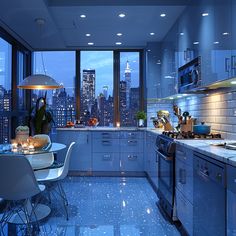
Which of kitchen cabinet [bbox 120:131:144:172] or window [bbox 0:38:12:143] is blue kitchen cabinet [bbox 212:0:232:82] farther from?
window [bbox 0:38:12:143]

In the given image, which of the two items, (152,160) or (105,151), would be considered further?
(105,151)

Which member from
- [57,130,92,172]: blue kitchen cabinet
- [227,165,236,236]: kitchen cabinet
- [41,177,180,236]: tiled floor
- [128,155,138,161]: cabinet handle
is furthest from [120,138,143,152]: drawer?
[227,165,236,236]: kitchen cabinet

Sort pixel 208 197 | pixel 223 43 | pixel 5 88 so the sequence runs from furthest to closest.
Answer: pixel 5 88, pixel 223 43, pixel 208 197

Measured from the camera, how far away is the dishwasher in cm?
169

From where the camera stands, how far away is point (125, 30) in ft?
15.1

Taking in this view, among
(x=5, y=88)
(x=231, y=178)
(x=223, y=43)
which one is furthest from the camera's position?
(x=5, y=88)

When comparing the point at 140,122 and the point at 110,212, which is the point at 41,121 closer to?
the point at 140,122

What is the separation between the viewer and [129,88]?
5.98 metres

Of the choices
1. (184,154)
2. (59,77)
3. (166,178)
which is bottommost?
(166,178)

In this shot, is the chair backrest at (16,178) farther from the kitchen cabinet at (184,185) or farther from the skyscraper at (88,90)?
the skyscraper at (88,90)

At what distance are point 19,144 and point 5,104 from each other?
1567 mm

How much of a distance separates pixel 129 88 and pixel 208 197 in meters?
4.24

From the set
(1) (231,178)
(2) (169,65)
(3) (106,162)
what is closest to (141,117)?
(3) (106,162)

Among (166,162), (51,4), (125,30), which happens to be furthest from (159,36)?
(166,162)
